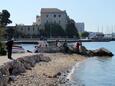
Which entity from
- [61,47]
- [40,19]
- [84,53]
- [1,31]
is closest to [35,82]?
[1,31]

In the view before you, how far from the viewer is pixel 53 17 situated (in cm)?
18850

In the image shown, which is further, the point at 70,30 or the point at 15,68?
the point at 70,30

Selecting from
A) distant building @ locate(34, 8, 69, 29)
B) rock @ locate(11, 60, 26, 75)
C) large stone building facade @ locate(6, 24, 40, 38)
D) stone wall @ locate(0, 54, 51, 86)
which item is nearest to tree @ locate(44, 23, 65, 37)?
large stone building facade @ locate(6, 24, 40, 38)

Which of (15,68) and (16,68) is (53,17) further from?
(15,68)

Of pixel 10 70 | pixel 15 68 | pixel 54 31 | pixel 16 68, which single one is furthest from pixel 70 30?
pixel 10 70

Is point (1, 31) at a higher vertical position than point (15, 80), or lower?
higher

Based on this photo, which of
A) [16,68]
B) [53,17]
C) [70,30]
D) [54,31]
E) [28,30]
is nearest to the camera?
[16,68]

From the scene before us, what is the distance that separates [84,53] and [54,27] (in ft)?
357

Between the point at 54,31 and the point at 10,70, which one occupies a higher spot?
the point at 54,31

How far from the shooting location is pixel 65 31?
6959 inches

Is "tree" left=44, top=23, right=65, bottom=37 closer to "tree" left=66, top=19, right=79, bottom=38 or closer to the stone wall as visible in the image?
"tree" left=66, top=19, right=79, bottom=38

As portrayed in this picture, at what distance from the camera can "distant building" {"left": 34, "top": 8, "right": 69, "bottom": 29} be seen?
18438 cm

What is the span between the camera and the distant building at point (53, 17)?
184 meters

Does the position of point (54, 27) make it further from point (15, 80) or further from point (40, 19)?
point (15, 80)
